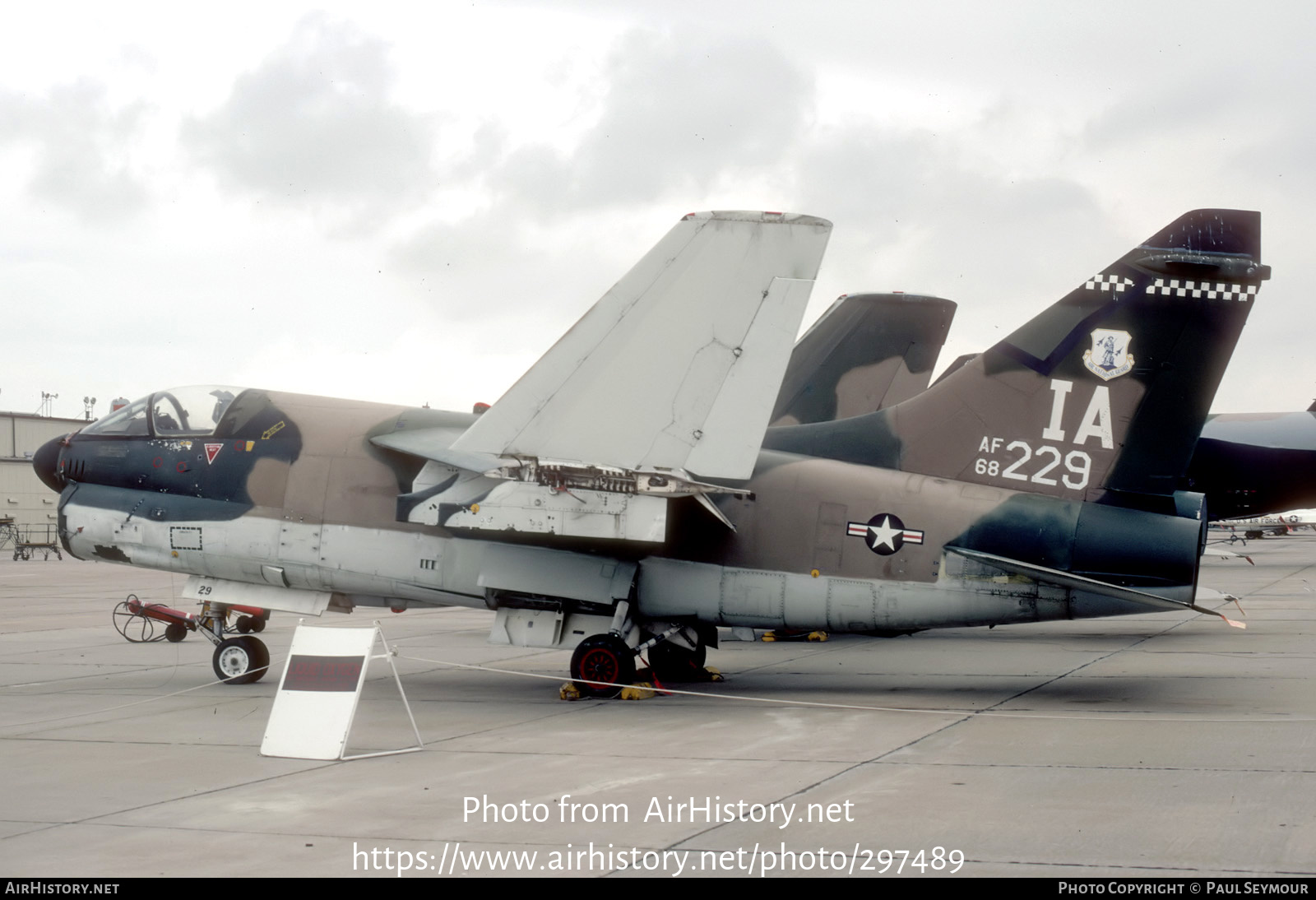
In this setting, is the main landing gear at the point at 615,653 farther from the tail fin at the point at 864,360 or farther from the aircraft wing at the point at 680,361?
the tail fin at the point at 864,360

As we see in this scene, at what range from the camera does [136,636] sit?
765 inches

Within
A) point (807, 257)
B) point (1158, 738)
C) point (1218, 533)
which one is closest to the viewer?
point (1158, 738)

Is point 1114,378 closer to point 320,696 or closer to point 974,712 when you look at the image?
point 974,712

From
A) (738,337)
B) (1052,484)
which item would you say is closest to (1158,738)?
(1052,484)

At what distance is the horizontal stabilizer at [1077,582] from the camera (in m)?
11.2

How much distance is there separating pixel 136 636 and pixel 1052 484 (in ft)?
49.9

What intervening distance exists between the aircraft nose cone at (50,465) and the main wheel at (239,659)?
2.96 metres

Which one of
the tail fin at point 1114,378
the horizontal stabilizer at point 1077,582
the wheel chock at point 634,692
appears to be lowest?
the wheel chock at point 634,692

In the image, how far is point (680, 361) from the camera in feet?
35.0

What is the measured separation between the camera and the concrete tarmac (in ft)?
19.8

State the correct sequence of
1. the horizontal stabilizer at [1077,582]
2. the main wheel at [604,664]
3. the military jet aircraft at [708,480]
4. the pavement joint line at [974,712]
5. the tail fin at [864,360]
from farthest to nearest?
the tail fin at [864,360] → the main wheel at [604,664] → the horizontal stabilizer at [1077,582] → the military jet aircraft at [708,480] → the pavement joint line at [974,712]

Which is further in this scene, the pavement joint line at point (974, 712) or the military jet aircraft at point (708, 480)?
the military jet aircraft at point (708, 480)

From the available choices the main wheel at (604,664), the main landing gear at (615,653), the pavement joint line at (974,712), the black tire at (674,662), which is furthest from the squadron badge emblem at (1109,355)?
the main wheel at (604,664)
